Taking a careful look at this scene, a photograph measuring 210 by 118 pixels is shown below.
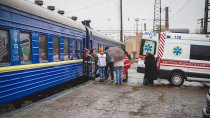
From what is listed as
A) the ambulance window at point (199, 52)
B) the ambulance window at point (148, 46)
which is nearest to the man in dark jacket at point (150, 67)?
the ambulance window at point (148, 46)

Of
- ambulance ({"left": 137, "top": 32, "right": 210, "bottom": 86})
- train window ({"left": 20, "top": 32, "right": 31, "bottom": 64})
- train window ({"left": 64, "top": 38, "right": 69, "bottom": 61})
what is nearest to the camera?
train window ({"left": 20, "top": 32, "right": 31, "bottom": 64})

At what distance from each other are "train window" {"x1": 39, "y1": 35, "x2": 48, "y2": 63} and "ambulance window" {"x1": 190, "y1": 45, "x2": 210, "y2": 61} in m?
7.45

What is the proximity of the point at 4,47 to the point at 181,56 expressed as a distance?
9.35 metres

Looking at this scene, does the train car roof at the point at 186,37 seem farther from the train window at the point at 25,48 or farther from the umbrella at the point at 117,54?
the train window at the point at 25,48

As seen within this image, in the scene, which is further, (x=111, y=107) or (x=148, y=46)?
(x=148, y=46)

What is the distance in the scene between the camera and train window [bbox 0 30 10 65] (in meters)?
7.27

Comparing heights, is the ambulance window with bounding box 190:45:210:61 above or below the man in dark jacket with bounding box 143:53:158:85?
above

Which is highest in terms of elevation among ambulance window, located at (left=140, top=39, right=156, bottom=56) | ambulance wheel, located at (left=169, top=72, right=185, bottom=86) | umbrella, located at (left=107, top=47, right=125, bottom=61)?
ambulance window, located at (left=140, top=39, right=156, bottom=56)

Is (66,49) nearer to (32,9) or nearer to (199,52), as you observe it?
(32,9)

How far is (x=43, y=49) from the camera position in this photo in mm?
10148

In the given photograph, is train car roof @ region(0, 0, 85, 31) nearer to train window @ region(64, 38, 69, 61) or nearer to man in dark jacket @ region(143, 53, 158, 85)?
train window @ region(64, 38, 69, 61)

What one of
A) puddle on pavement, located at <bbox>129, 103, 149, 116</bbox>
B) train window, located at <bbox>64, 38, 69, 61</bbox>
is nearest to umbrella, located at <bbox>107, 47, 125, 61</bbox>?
train window, located at <bbox>64, 38, 69, 61</bbox>

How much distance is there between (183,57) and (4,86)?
9490 mm

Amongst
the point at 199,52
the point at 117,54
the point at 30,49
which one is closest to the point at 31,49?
the point at 30,49
